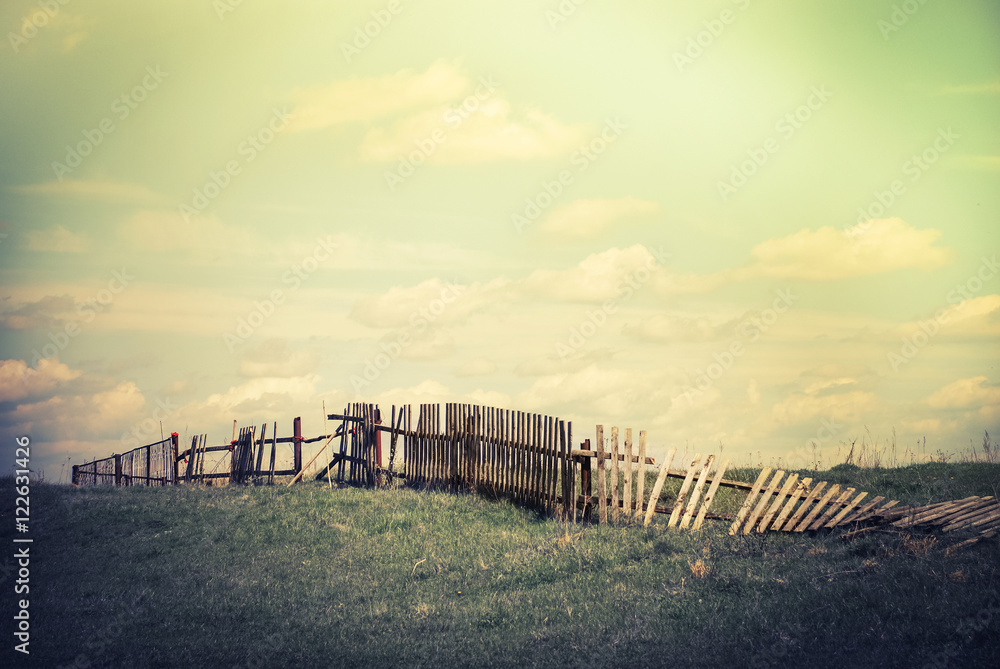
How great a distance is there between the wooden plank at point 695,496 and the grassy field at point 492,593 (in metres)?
0.43

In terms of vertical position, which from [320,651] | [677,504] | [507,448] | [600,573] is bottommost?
[320,651]

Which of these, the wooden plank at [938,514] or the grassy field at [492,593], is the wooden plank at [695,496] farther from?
the wooden plank at [938,514]

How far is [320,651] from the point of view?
815 cm

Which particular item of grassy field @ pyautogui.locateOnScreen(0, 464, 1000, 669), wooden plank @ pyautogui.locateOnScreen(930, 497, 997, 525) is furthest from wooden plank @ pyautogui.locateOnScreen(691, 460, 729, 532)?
wooden plank @ pyautogui.locateOnScreen(930, 497, 997, 525)

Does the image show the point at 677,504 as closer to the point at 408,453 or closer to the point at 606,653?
the point at 606,653

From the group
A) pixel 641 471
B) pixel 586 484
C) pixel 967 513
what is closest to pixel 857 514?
pixel 967 513

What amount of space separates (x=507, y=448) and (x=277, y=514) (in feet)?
17.1

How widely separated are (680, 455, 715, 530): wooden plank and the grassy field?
43 centimetres

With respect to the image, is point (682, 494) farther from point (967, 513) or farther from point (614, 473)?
point (967, 513)

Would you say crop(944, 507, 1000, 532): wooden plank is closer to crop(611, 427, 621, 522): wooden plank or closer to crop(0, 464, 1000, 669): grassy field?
crop(0, 464, 1000, 669): grassy field

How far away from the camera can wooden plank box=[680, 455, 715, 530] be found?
11.4m

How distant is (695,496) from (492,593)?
4087 mm

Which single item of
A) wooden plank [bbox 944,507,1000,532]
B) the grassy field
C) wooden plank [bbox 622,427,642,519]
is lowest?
the grassy field

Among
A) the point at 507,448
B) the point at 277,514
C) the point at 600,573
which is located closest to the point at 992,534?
the point at 600,573
